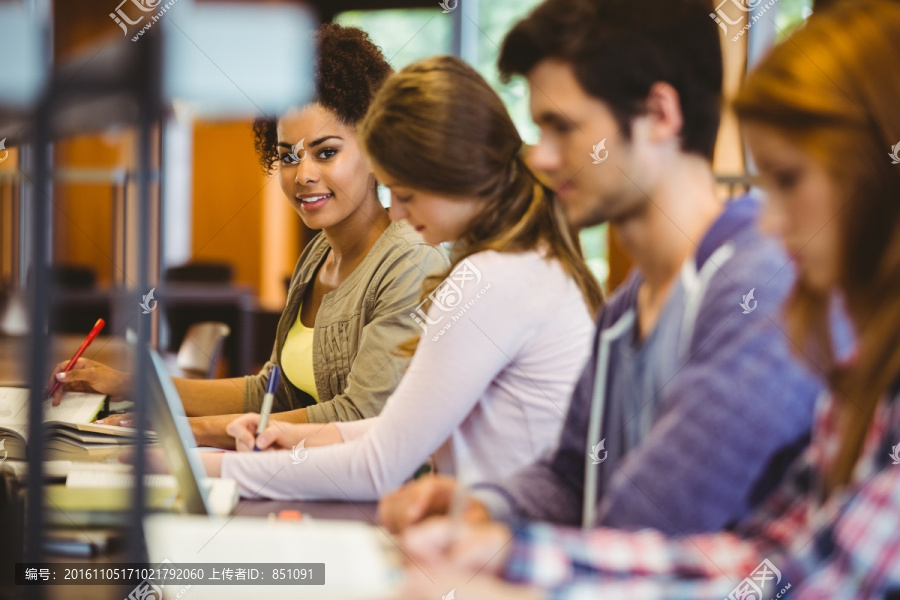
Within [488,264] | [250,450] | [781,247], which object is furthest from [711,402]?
[250,450]

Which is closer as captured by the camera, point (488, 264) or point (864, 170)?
point (864, 170)

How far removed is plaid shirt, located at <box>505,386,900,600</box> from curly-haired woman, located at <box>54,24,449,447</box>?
0.75 m

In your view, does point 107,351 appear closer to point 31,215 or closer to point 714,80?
point 31,215

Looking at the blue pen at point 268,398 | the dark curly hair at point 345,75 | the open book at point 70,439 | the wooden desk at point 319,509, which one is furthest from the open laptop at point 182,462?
the dark curly hair at point 345,75

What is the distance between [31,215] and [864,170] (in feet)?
2.44

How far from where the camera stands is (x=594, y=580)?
0.75 metres

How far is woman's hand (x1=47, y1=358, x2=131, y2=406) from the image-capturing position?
1583 mm

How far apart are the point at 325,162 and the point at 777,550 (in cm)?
106

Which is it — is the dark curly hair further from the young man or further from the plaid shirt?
the plaid shirt

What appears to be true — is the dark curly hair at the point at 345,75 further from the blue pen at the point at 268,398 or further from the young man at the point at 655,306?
the young man at the point at 655,306

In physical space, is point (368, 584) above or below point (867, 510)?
below

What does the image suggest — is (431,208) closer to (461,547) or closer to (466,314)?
(466,314)

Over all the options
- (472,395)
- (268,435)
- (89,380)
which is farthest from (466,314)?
(89,380)

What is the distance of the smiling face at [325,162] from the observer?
1.56 m
